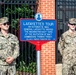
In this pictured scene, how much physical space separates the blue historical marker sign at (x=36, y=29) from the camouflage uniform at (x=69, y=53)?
31.2 inches

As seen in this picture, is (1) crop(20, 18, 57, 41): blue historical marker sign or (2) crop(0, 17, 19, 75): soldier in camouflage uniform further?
(2) crop(0, 17, 19, 75): soldier in camouflage uniform

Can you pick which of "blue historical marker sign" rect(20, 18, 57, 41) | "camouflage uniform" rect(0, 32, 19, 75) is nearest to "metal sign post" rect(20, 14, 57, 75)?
"blue historical marker sign" rect(20, 18, 57, 41)

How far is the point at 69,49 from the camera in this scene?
6609 mm

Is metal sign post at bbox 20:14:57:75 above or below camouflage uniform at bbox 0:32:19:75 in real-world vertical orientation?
above

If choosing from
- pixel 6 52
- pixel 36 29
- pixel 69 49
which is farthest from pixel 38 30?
pixel 69 49

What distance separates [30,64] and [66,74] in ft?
8.79

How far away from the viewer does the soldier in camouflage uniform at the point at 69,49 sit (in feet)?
21.6

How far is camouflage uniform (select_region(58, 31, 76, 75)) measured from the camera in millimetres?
6609

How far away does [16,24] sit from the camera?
9414 millimetres

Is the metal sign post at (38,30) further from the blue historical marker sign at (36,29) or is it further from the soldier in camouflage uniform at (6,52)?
the soldier in camouflage uniform at (6,52)

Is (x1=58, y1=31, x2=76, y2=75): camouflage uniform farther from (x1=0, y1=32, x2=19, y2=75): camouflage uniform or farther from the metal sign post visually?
(x1=0, y1=32, x2=19, y2=75): camouflage uniform

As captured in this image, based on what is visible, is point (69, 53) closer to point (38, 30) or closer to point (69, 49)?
point (69, 49)

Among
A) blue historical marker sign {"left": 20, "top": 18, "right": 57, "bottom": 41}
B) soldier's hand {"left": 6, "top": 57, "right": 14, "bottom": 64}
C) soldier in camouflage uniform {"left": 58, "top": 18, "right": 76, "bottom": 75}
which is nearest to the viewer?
blue historical marker sign {"left": 20, "top": 18, "right": 57, "bottom": 41}

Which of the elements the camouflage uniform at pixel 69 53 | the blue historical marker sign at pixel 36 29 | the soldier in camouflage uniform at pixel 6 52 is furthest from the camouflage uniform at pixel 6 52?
the camouflage uniform at pixel 69 53
